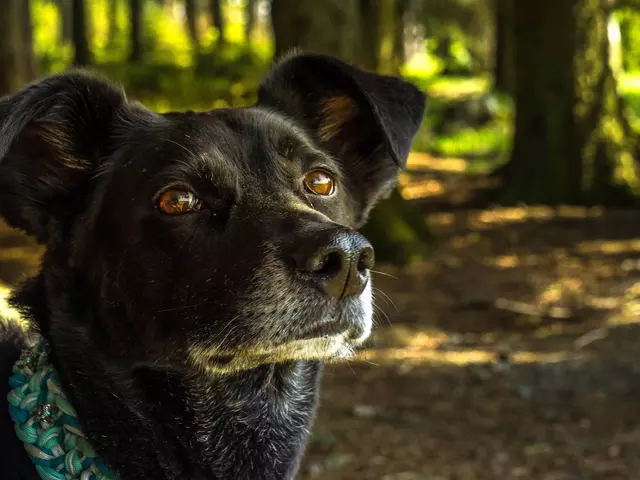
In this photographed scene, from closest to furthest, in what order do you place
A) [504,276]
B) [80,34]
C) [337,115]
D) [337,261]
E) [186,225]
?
[337,261] < [186,225] < [337,115] < [504,276] < [80,34]

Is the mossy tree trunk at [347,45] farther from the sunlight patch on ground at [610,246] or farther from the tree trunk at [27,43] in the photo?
the tree trunk at [27,43]

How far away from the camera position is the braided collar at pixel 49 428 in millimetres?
2621

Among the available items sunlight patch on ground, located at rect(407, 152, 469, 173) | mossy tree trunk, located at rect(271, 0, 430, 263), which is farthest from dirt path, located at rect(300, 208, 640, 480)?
sunlight patch on ground, located at rect(407, 152, 469, 173)

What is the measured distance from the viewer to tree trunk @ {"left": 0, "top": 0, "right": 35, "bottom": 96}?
1323cm

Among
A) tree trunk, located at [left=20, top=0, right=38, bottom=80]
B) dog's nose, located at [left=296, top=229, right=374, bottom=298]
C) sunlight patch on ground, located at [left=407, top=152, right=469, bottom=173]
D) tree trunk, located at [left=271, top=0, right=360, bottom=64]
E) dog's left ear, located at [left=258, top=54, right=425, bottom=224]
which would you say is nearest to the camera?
dog's nose, located at [left=296, top=229, right=374, bottom=298]

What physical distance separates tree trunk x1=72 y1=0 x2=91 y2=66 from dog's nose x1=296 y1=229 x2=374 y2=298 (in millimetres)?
22215

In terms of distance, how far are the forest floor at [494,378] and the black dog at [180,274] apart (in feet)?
3.74

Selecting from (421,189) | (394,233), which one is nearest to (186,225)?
(394,233)

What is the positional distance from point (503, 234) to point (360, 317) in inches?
339

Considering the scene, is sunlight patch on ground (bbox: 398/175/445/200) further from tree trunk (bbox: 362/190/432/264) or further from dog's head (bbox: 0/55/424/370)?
dog's head (bbox: 0/55/424/370)

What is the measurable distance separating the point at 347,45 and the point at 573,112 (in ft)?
14.7

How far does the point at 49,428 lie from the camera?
2.65 m

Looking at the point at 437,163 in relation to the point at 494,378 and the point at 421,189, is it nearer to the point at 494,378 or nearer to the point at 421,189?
the point at 421,189

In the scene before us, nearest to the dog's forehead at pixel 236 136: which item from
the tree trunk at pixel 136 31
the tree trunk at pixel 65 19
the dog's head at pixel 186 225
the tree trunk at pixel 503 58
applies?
the dog's head at pixel 186 225
